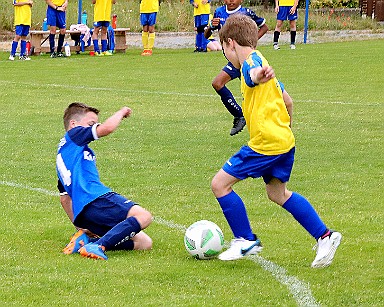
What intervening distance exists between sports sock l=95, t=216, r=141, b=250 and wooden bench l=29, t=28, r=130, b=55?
17575mm

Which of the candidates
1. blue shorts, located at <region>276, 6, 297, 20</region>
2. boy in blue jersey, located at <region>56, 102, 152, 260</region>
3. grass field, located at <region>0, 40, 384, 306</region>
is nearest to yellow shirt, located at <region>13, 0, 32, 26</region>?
grass field, located at <region>0, 40, 384, 306</region>

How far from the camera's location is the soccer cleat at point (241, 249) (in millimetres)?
5938

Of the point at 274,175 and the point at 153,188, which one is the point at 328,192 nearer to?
the point at 153,188

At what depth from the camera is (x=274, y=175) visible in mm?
5859

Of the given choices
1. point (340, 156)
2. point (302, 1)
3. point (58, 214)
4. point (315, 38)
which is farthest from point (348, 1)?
point (58, 214)

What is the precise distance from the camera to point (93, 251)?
6.00 metres

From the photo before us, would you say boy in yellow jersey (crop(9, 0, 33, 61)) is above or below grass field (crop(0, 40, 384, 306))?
above

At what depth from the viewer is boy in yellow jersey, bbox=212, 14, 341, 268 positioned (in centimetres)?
576

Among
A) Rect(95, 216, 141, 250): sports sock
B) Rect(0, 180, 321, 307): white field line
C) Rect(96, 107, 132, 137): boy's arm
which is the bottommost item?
Rect(0, 180, 321, 307): white field line

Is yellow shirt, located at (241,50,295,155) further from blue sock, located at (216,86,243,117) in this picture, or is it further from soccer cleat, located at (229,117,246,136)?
blue sock, located at (216,86,243,117)

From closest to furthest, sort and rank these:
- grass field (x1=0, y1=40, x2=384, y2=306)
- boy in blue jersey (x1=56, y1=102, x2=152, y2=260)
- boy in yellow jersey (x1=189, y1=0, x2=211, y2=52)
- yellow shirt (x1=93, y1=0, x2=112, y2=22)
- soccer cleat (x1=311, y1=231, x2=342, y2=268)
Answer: grass field (x1=0, y1=40, x2=384, y2=306), soccer cleat (x1=311, y1=231, x2=342, y2=268), boy in blue jersey (x1=56, y1=102, x2=152, y2=260), yellow shirt (x1=93, y1=0, x2=112, y2=22), boy in yellow jersey (x1=189, y1=0, x2=211, y2=52)

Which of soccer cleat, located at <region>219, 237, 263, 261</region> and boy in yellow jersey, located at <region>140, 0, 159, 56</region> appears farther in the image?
boy in yellow jersey, located at <region>140, 0, 159, 56</region>

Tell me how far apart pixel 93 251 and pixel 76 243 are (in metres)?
0.21

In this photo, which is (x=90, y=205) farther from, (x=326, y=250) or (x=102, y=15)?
(x=102, y=15)
